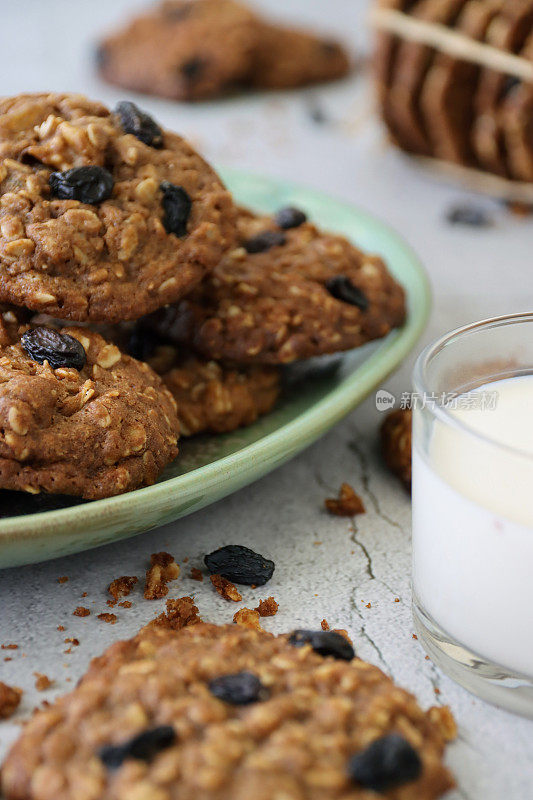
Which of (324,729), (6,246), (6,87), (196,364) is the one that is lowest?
(6,87)

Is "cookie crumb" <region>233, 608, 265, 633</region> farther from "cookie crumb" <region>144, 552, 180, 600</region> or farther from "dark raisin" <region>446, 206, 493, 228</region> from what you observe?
Result: "dark raisin" <region>446, 206, 493, 228</region>

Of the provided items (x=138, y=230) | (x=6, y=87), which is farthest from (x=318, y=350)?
(x=6, y=87)

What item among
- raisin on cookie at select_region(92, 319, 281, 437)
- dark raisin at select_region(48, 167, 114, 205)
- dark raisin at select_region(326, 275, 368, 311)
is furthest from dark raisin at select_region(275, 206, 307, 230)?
dark raisin at select_region(48, 167, 114, 205)

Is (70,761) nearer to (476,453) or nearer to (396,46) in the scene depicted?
(476,453)

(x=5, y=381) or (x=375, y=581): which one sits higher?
(x=5, y=381)

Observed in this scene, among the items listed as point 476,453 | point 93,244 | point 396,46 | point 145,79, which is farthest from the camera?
point 145,79

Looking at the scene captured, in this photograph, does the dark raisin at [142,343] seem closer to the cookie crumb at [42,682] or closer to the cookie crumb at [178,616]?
the cookie crumb at [178,616]

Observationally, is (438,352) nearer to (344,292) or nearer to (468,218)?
(344,292)
